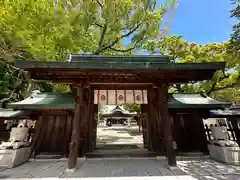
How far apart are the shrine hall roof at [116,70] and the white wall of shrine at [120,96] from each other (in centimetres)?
85

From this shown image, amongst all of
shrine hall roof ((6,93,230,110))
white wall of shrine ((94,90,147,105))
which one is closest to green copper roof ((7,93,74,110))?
shrine hall roof ((6,93,230,110))

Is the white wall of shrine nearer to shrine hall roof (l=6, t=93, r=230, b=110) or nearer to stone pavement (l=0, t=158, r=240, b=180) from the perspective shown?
shrine hall roof (l=6, t=93, r=230, b=110)

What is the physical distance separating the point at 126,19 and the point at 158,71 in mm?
6801

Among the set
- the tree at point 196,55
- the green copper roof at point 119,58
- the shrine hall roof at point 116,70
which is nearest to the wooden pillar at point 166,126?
the shrine hall roof at point 116,70

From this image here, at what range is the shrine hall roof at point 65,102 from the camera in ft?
18.1

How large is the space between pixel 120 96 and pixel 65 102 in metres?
2.47

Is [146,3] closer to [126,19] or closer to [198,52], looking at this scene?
[126,19]

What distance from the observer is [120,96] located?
5875 mm

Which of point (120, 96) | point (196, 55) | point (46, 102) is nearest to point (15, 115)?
point (46, 102)

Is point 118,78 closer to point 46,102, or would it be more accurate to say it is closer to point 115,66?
point 115,66

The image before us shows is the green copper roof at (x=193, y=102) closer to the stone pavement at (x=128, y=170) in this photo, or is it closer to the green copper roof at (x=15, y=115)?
the stone pavement at (x=128, y=170)

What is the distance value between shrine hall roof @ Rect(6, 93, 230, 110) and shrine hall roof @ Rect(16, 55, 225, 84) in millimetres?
1205

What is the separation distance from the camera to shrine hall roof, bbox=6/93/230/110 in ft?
18.1

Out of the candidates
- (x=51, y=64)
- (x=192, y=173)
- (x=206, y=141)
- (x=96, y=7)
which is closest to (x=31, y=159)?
(x=51, y=64)
